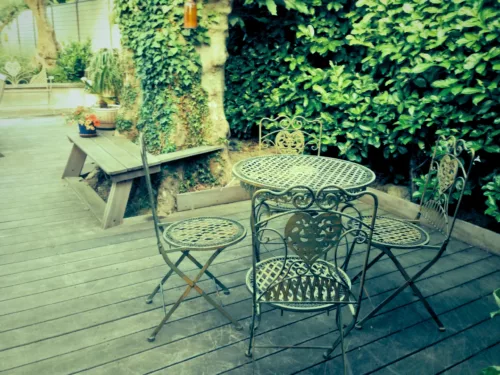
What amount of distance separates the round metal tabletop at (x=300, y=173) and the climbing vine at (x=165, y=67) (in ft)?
4.97

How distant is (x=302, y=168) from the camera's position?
9.39 feet

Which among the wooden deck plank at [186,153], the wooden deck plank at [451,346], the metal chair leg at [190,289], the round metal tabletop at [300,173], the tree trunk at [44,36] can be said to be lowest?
the wooden deck plank at [451,346]

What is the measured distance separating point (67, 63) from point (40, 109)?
2.03 m

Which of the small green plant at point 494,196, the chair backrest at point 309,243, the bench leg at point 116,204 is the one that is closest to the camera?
the chair backrest at point 309,243

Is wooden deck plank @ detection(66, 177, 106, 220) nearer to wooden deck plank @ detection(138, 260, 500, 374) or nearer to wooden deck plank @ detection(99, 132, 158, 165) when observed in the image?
wooden deck plank @ detection(99, 132, 158, 165)

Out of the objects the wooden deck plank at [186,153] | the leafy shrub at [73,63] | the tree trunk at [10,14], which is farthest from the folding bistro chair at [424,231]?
the tree trunk at [10,14]

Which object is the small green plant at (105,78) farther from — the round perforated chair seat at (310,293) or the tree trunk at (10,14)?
the tree trunk at (10,14)

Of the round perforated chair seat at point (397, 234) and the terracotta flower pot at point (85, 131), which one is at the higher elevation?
the round perforated chair seat at point (397, 234)

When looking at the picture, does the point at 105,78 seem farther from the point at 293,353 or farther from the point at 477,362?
the point at 477,362

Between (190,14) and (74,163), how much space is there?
7.41ft

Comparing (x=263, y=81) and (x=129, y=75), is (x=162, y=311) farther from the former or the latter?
(x=263, y=81)

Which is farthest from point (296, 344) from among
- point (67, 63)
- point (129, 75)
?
point (67, 63)

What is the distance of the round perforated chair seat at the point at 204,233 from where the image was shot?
233 centimetres

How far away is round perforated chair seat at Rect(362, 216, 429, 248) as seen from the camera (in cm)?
243
